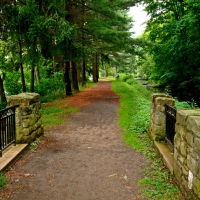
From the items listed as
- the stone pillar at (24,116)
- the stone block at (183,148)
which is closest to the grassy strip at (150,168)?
the stone block at (183,148)

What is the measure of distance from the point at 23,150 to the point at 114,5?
13.9 meters

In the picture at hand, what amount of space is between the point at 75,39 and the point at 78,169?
12.3 meters

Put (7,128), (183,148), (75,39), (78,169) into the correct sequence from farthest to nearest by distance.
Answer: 1. (75,39)
2. (7,128)
3. (78,169)
4. (183,148)

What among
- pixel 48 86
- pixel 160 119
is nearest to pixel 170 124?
pixel 160 119

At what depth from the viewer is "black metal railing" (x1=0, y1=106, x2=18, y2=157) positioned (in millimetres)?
4965

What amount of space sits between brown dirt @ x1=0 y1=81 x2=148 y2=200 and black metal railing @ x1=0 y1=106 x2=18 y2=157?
526 millimetres

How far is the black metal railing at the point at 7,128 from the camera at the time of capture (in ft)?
16.3

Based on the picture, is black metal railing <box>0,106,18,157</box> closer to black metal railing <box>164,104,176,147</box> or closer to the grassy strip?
the grassy strip

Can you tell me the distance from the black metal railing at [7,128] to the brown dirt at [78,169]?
0.53m

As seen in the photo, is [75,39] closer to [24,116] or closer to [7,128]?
[24,116]

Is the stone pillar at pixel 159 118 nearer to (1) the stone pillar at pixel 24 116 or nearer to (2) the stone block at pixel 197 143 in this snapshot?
(2) the stone block at pixel 197 143

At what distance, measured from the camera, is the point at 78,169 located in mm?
4715

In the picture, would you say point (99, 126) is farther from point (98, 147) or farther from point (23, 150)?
point (23, 150)

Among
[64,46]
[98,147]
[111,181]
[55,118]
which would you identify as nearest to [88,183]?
[111,181]
